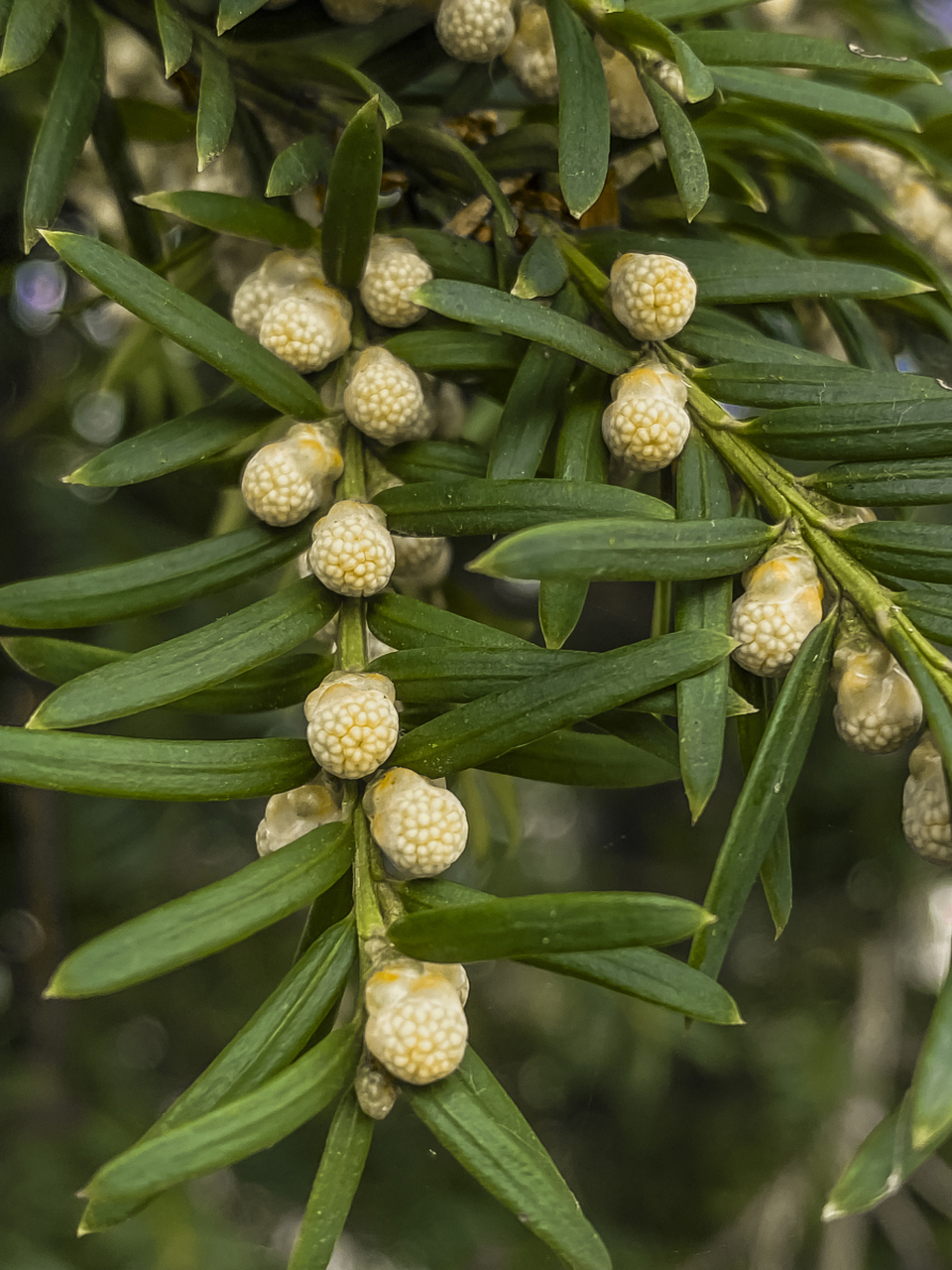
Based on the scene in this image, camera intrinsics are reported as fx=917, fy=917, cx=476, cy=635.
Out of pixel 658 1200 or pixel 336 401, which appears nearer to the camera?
pixel 336 401

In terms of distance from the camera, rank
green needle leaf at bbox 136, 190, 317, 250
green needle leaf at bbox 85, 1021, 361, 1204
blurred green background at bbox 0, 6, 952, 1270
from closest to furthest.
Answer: green needle leaf at bbox 85, 1021, 361, 1204
green needle leaf at bbox 136, 190, 317, 250
blurred green background at bbox 0, 6, 952, 1270

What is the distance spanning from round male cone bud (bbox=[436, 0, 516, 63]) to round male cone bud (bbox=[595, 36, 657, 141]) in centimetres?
4

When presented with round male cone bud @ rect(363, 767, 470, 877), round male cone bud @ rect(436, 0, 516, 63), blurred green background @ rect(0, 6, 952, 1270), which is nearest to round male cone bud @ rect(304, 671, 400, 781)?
round male cone bud @ rect(363, 767, 470, 877)

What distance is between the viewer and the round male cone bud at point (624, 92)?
401 millimetres

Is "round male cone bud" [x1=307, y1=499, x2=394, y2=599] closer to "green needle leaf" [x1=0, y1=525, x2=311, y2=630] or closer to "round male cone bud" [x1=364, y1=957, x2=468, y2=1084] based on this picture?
"green needle leaf" [x1=0, y1=525, x2=311, y2=630]

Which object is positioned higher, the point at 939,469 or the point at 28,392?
the point at 939,469

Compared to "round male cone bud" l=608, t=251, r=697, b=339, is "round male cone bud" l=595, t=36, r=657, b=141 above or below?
above

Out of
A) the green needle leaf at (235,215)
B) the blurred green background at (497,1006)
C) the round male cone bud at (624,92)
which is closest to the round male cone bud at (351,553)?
the green needle leaf at (235,215)

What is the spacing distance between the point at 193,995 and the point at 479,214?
77 cm

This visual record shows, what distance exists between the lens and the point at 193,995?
0.88 metres

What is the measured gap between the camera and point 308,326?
356mm

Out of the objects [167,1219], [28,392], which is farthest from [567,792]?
[28,392]

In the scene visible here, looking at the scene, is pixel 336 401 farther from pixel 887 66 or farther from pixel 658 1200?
pixel 658 1200

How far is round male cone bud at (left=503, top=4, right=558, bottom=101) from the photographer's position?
1.35ft
